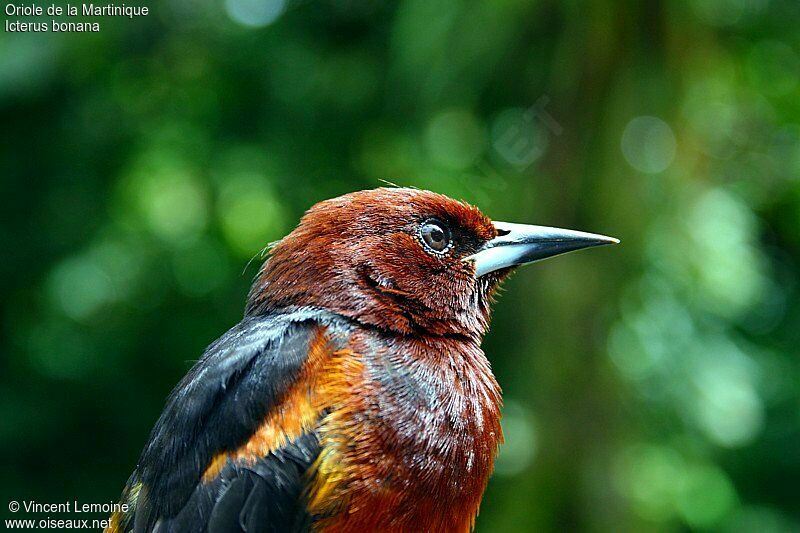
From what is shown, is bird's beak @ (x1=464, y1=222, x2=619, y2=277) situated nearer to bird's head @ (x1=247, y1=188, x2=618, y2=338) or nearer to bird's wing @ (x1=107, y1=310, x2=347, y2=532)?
bird's head @ (x1=247, y1=188, x2=618, y2=338)

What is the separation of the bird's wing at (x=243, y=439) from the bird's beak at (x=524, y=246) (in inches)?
24.4

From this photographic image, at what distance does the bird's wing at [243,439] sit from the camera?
2.53 m

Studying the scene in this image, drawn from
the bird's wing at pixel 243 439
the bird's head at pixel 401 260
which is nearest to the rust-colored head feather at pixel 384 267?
the bird's head at pixel 401 260

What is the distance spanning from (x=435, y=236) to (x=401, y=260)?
7.4 inches

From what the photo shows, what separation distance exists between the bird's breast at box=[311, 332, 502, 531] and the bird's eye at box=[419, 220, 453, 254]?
15.1 inches

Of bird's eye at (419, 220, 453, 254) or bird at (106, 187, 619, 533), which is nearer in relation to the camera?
bird at (106, 187, 619, 533)

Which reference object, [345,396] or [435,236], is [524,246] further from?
[345,396]

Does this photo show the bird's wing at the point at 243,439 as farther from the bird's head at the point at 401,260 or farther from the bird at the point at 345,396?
the bird's head at the point at 401,260

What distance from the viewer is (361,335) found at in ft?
→ 8.93

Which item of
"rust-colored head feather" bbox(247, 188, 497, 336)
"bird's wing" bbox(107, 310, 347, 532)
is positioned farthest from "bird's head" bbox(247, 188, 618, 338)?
"bird's wing" bbox(107, 310, 347, 532)

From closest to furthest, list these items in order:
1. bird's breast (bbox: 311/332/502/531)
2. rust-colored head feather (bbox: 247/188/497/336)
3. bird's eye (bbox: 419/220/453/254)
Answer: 1. bird's breast (bbox: 311/332/502/531)
2. rust-colored head feather (bbox: 247/188/497/336)
3. bird's eye (bbox: 419/220/453/254)

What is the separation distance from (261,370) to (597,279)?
355 centimetres

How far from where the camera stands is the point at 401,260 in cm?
293

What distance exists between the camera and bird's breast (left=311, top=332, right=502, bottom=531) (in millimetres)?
2461
